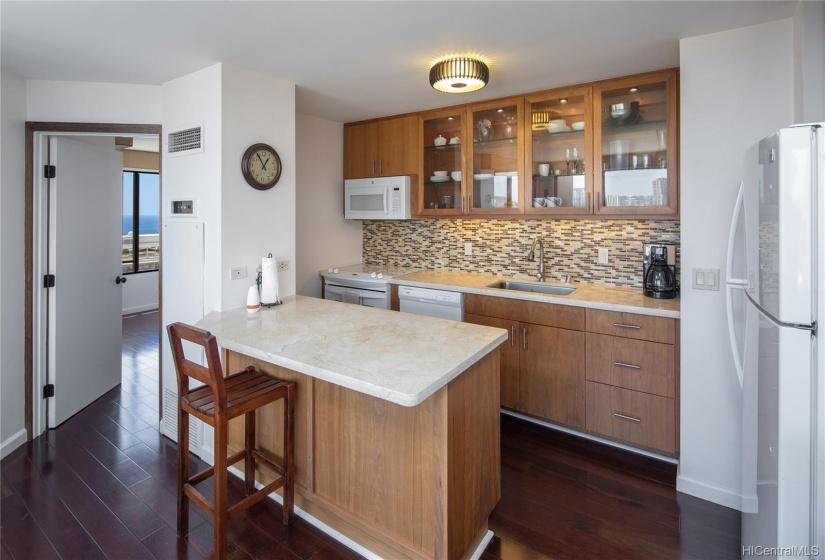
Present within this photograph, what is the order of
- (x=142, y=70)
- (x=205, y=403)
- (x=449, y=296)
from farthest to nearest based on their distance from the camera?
1. (x=449, y=296)
2. (x=142, y=70)
3. (x=205, y=403)

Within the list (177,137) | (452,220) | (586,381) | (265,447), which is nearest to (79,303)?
(177,137)

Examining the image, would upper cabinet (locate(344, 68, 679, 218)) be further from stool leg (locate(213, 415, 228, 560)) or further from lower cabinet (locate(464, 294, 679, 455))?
stool leg (locate(213, 415, 228, 560))

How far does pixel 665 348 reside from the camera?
97.8 inches

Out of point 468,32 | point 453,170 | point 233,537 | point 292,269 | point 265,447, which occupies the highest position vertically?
point 468,32

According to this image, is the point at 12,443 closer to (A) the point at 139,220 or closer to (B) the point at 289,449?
(B) the point at 289,449

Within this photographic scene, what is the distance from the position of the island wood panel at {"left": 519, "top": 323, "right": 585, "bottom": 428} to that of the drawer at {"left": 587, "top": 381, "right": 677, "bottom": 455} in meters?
0.09

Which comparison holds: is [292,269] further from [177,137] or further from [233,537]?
[233,537]

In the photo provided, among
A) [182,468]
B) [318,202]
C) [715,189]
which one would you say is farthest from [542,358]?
[318,202]

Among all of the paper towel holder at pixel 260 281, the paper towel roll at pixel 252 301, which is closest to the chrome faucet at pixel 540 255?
the paper towel holder at pixel 260 281

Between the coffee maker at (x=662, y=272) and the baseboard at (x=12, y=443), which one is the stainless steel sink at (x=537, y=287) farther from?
the baseboard at (x=12, y=443)

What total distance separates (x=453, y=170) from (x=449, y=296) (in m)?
1.13

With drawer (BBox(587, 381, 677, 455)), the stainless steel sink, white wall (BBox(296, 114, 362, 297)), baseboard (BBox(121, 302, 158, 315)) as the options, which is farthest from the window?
drawer (BBox(587, 381, 677, 455))

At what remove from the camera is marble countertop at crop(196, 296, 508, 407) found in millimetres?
1531

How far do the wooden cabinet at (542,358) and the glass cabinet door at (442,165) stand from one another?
3.25 feet
